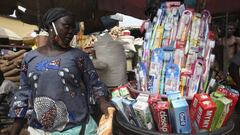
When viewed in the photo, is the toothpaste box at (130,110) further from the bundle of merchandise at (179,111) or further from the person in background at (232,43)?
the person in background at (232,43)

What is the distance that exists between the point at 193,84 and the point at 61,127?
2.96 ft

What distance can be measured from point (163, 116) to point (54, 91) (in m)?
0.68

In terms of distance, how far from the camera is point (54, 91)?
1953 millimetres

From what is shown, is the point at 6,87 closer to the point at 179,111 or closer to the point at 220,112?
the point at 179,111

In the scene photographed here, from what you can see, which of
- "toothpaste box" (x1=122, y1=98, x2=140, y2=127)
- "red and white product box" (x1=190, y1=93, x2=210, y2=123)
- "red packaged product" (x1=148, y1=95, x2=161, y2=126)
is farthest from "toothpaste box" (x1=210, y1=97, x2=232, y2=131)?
"toothpaste box" (x1=122, y1=98, x2=140, y2=127)

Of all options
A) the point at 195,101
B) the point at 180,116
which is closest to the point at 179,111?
the point at 180,116

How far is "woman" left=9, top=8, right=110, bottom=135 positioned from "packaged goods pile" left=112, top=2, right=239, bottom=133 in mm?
253

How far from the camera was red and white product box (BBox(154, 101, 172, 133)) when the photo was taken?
1.87 meters

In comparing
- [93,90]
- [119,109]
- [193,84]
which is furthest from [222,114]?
[93,90]

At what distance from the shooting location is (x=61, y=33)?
2.00 meters

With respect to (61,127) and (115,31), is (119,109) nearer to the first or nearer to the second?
(61,127)

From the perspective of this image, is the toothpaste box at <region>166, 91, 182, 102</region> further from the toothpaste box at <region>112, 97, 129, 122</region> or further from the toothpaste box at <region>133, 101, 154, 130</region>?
the toothpaste box at <region>112, 97, 129, 122</region>

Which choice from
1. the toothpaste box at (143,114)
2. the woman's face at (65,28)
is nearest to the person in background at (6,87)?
the woman's face at (65,28)

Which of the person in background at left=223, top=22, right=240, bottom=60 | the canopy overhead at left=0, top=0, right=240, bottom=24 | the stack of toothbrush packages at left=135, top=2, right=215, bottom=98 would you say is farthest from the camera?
the person in background at left=223, top=22, right=240, bottom=60
